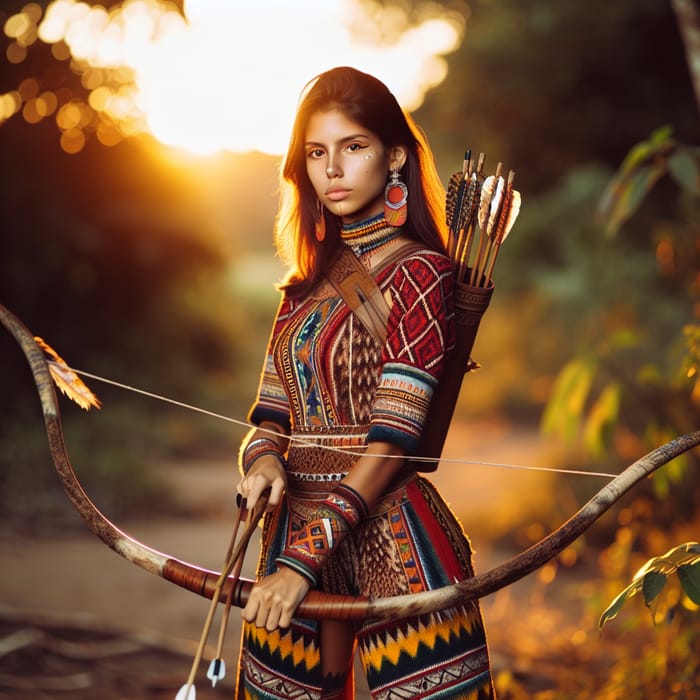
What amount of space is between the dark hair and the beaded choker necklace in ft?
0.17

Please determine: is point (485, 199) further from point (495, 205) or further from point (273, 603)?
point (273, 603)

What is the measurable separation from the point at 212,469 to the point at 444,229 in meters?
8.10

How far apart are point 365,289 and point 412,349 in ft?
0.69

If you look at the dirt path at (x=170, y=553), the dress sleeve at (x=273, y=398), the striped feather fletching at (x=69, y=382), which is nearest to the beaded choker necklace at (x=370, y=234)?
the dress sleeve at (x=273, y=398)

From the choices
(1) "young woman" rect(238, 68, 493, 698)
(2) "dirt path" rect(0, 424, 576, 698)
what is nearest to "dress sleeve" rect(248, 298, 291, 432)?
(1) "young woman" rect(238, 68, 493, 698)

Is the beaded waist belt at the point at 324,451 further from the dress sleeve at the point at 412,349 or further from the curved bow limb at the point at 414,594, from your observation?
the curved bow limb at the point at 414,594

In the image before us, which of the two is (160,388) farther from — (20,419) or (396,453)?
(396,453)

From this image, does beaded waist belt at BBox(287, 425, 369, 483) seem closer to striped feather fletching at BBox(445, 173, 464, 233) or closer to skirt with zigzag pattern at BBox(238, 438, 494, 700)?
skirt with zigzag pattern at BBox(238, 438, 494, 700)

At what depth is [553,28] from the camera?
27.0 ft

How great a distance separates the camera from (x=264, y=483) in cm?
191

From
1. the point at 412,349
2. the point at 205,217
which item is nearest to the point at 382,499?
the point at 412,349

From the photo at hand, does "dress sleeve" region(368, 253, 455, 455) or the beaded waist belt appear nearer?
"dress sleeve" region(368, 253, 455, 455)

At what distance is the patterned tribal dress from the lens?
1839 mm

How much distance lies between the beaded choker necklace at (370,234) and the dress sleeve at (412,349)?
0.35ft
